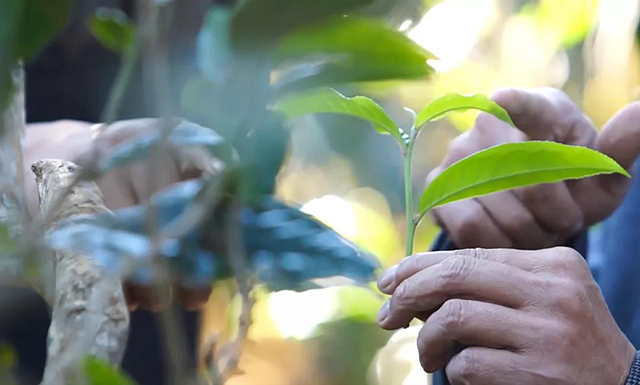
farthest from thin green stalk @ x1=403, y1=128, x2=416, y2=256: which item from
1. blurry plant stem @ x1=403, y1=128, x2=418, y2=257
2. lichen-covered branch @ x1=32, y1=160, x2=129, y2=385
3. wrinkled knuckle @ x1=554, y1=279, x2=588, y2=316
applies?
lichen-covered branch @ x1=32, y1=160, x2=129, y2=385

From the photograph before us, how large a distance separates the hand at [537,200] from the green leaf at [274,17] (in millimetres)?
434

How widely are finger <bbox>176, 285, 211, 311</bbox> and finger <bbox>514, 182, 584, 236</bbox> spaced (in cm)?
35

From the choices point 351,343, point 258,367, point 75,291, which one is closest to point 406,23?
point 75,291

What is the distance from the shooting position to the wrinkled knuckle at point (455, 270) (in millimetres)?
498

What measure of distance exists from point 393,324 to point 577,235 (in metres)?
0.31

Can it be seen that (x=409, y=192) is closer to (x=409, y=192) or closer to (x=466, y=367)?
(x=409, y=192)

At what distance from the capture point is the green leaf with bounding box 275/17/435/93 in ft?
0.88


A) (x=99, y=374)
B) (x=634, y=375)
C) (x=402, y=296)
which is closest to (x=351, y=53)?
(x=99, y=374)

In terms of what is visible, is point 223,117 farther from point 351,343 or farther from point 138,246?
point 351,343

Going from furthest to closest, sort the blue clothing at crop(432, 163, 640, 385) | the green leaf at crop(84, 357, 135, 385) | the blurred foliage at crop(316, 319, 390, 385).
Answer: the blurred foliage at crop(316, 319, 390, 385), the blue clothing at crop(432, 163, 640, 385), the green leaf at crop(84, 357, 135, 385)

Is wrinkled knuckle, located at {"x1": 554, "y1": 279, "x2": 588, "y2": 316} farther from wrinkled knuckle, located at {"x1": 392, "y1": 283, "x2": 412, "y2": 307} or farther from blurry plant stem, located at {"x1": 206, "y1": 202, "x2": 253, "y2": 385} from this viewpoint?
blurry plant stem, located at {"x1": 206, "y1": 202, "x2": 253, "y2": 385}

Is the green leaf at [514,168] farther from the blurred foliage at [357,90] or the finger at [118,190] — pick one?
the finger at [118,190]

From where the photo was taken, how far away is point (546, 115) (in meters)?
0.67

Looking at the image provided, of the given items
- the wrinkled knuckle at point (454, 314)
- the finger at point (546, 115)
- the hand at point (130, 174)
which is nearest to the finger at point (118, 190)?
the hand at point (130, 174)
